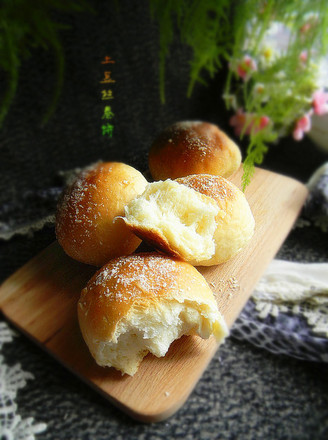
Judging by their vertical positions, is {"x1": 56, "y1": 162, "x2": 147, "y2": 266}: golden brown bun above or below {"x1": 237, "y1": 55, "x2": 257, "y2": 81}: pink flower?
below

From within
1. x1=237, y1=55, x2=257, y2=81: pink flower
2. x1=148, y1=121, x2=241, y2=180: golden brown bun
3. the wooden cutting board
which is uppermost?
x1=237, y1=55, x2=257, y2=81: pink flower

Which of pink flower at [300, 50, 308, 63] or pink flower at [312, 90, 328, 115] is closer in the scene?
pink flower at [300, 50, 308, 63]

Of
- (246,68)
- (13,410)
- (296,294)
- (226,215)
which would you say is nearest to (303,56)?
(246,68)

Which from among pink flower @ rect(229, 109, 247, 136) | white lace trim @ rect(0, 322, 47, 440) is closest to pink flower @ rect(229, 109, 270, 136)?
pink flower @ rect(229, 109, 247, 136)

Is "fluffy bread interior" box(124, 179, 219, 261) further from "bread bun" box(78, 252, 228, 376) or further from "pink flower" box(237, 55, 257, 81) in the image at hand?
"pink flower" box(237, 55, 257, 81)
